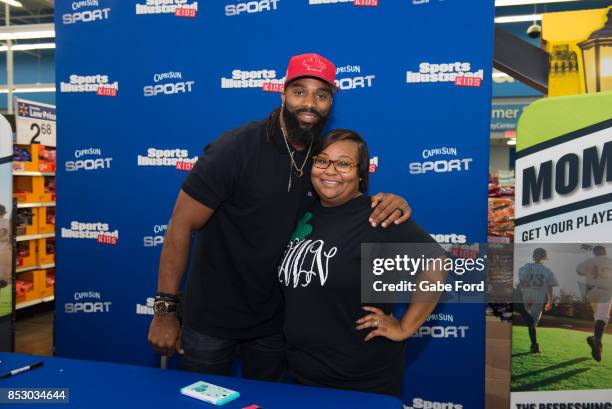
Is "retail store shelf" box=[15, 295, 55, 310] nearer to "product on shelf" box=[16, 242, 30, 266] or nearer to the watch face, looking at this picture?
"product on shelf" box=[16, 242, 30, 266]

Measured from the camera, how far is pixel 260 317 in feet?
6.59

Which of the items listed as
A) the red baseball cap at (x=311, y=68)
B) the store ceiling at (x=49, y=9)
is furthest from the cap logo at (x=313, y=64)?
the store ceiling at (x=49, y=9)

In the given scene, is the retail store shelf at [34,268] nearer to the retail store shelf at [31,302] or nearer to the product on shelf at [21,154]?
the retail store shelf at [31,302]

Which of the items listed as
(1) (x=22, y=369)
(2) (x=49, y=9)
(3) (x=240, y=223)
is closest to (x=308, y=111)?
(3) (x=240, y=223)

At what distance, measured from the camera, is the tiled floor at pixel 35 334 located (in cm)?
443

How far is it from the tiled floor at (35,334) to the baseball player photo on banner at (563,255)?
4.08m

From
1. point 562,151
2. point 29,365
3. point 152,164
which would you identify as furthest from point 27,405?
point 152,164

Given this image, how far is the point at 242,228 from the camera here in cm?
189

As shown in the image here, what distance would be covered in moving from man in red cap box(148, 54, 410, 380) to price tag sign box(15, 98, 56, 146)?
5.11 metres

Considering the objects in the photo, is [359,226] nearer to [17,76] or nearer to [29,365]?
[29,365]

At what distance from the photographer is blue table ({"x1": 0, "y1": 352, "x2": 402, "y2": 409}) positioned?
4.17 feet

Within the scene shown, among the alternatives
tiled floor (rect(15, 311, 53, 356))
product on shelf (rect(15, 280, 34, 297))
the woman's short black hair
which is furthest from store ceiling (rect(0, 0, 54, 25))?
the woman's short black hair

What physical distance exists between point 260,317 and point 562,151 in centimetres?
137

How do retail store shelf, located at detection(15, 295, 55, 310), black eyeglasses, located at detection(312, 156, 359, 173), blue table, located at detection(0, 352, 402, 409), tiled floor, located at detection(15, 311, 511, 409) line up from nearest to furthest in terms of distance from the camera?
1. blue table, located at detection(0, 352, 402, 409)
2. black eyeglasses, located at detection(312, 156, 359, 173)
3. tiled floor, located at detection(15, 311, 511, 409)
4. retail store shelf, located at detection(15, 295, 55, 310)
